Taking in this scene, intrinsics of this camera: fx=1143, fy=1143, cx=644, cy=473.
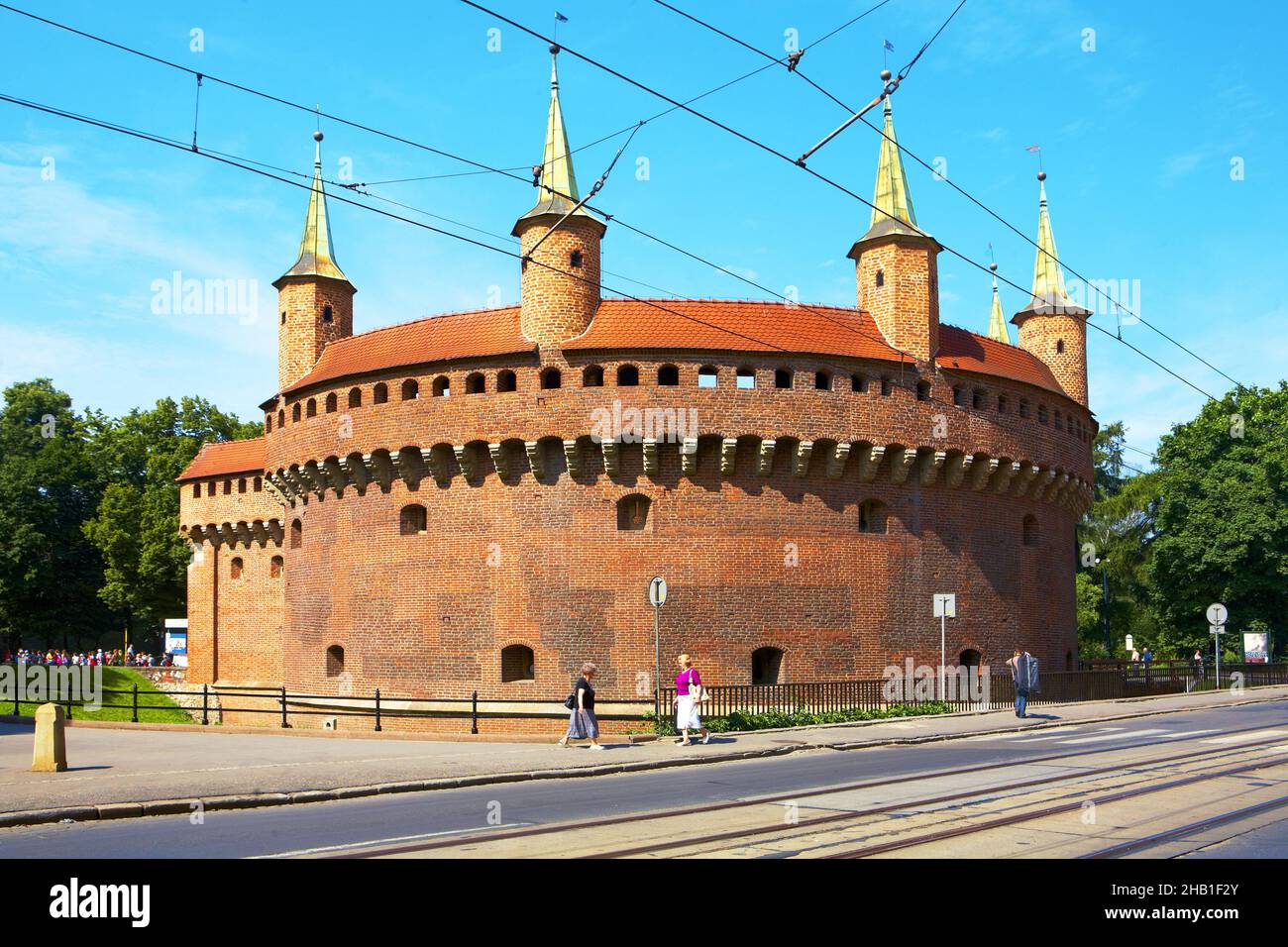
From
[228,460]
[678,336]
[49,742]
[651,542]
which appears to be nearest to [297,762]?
[49,742]

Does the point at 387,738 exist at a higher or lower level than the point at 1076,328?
lower

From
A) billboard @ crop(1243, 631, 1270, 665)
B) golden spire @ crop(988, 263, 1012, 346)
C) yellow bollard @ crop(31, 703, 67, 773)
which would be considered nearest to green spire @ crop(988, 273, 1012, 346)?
golden spire @ crop(988, 263, 1012, 346)

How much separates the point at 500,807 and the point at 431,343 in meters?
20.3

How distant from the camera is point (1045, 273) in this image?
39.8 m

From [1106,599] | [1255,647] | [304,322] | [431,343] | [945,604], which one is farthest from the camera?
[1106,599]

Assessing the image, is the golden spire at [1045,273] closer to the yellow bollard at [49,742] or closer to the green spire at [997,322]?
the green spire at [997,322]

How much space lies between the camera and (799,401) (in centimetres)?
2855

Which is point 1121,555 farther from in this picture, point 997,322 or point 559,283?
point 559,283

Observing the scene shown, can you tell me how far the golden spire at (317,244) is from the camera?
3525 cm

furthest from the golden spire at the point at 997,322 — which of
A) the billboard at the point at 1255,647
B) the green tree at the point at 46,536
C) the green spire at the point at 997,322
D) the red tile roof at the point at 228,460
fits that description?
the green tree at the point at 46,536

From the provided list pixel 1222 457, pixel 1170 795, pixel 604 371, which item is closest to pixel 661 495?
pixel 604 371

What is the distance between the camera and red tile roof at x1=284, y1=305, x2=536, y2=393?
2912cm
